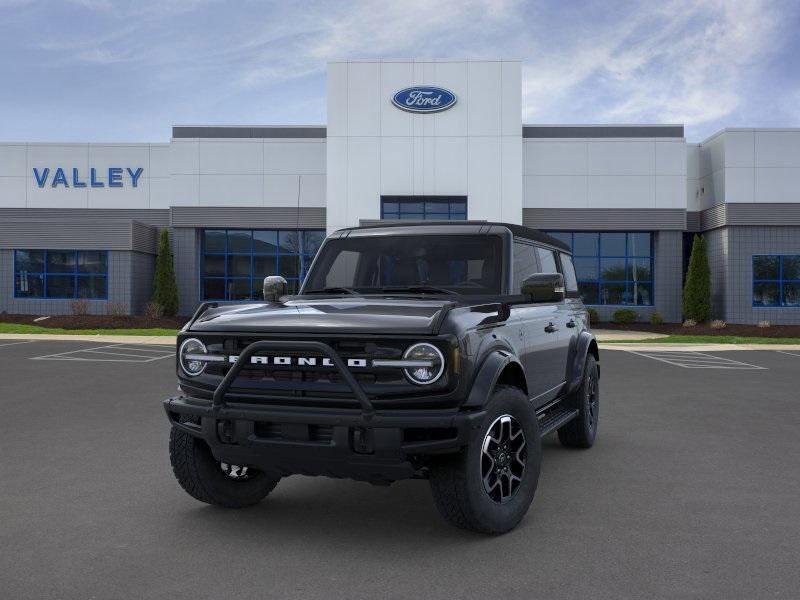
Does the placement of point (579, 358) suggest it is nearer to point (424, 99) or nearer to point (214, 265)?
point (424, 99)

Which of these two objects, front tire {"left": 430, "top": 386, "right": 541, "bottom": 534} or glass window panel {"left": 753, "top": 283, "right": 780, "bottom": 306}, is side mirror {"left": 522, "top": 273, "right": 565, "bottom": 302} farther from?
glass window panel {"left": 753, "top": 283, "right": 780, "bottom": 306}

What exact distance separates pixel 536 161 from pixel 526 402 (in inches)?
1061

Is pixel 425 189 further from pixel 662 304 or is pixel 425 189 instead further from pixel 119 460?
pixel 119 460

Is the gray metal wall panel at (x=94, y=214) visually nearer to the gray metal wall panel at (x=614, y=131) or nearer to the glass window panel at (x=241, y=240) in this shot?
the glass window panel at (x=241, y=240)

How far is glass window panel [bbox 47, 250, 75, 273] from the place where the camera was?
30.9 metres

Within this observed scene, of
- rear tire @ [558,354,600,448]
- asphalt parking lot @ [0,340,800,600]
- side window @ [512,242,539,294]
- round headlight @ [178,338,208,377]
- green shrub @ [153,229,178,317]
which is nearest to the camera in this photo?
asphalt parking lot @ [0,340,800,600]

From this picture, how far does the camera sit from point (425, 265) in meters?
5.38

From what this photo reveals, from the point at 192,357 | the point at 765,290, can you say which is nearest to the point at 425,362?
the point at 192,357

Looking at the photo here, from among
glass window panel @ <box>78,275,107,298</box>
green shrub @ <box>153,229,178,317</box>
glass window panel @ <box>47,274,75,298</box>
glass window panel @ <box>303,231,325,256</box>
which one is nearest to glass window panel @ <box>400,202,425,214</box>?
glass window panel @ <box>303,231,325,256</box>

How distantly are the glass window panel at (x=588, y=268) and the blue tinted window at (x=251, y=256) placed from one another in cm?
1110

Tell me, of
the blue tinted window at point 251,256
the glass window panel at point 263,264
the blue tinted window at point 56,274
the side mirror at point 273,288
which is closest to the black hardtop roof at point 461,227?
the side mirror at point 273,288

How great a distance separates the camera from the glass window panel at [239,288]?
32125 mm

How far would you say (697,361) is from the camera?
636 inches

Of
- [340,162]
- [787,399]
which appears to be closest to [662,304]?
[340,162]
